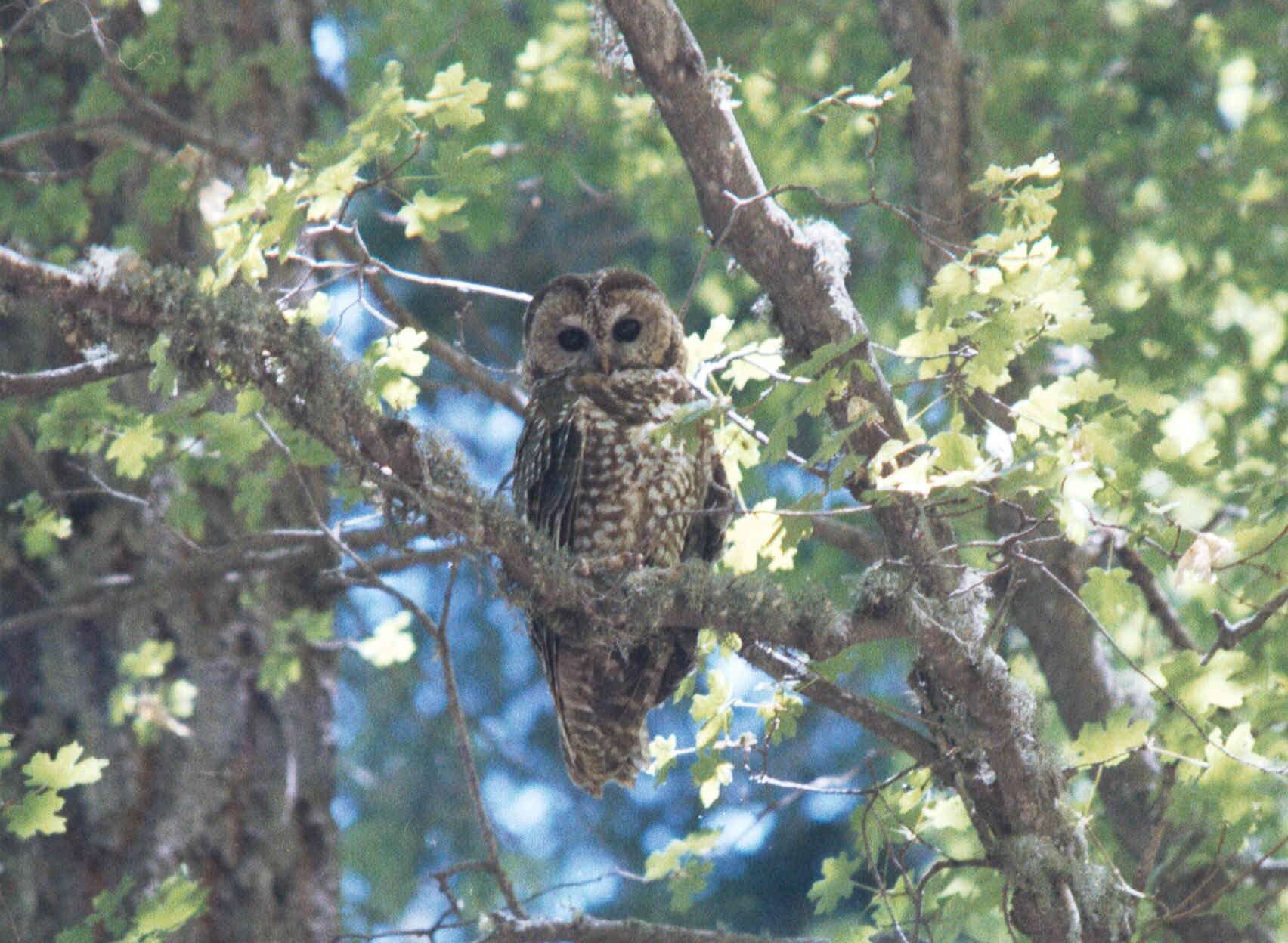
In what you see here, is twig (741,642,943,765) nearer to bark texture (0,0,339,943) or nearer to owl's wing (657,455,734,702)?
owl's wing (657,455,734,702)

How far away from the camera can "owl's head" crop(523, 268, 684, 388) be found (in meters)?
3.87

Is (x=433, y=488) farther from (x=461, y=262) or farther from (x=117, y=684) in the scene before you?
(x=461, y=262)

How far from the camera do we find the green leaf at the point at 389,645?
3971 millimetres

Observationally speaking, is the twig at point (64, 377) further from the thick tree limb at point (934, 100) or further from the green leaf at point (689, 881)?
the thick tree limb at point (934, 100)

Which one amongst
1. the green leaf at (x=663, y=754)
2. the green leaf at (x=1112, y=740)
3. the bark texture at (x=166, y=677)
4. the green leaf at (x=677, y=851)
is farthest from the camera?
the bark texture at (x=166, y=677)

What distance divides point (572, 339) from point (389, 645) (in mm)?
1025

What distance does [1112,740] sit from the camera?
2.62m

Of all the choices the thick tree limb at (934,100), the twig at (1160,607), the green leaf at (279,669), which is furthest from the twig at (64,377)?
the twig at (1160,607)

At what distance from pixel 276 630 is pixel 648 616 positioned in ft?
5.92

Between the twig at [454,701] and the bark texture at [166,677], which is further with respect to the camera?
the bark texture at [166,677]

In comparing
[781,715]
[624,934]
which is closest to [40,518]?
[624,934]

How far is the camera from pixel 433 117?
2855mm

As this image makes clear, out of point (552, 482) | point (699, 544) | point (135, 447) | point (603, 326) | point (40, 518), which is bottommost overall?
point (699, 544)

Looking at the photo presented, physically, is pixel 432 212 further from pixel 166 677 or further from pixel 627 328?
pixel 166 677
